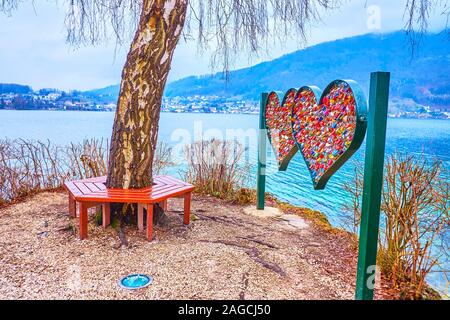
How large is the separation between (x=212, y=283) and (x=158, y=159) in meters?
3.85

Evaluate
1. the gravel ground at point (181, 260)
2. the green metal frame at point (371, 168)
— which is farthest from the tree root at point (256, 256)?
the green metal frame at point (371, 168)

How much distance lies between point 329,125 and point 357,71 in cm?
855

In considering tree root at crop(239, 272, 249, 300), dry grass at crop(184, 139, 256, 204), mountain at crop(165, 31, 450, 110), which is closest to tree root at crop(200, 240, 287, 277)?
tree root at crop(239, 272, 249, 300)

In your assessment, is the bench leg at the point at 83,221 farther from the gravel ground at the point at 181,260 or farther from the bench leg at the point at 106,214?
the bench leg at the point at 106,214

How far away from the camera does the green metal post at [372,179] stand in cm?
210

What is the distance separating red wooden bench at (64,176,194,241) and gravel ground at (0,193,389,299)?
150 millimetres

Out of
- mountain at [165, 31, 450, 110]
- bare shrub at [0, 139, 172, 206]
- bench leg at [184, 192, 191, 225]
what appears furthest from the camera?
bare shrub at [0, 139, 172, 206]

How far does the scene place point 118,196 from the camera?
3104 mm

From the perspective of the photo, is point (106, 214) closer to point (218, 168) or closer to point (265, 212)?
point (265, 212)

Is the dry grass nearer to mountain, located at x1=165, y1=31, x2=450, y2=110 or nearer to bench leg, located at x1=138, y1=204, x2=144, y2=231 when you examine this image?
mountain, located at x1=165, y1=31, x2=450, y2=110

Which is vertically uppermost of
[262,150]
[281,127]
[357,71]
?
[357,71]

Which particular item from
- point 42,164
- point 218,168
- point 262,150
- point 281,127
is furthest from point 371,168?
point 42,164

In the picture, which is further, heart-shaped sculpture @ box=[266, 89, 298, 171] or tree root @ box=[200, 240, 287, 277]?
heart-shaped sculpture @ box=[266, 89, 298, 171]

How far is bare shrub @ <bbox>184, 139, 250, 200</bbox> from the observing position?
17.5 ft
